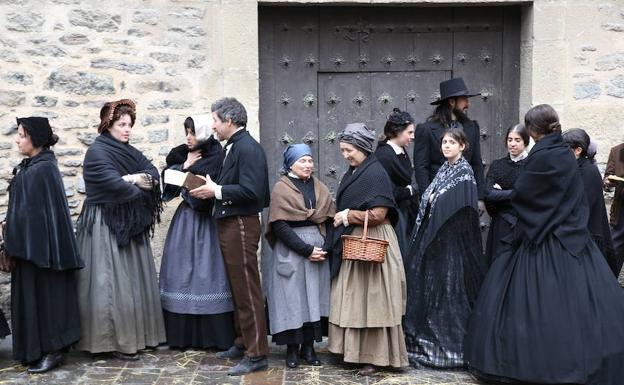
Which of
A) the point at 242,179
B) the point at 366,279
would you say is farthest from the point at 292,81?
the point at 366,279

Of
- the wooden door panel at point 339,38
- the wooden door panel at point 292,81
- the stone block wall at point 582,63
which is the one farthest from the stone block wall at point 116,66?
the stone block wall at point 582,63

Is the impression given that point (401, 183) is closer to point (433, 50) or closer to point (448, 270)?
point (448, 270)

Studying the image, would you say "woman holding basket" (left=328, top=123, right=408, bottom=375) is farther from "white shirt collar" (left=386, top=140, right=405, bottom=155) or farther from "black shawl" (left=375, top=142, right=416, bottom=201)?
"white shirt collar" (left=386, top=140, right=405, bottom=155)

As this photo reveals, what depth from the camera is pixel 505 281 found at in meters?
5.16

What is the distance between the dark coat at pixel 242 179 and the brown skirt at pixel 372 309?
2.19 ft

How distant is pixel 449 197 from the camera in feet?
17.7

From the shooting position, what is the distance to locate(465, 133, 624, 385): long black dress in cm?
485

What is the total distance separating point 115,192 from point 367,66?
2.49 meters

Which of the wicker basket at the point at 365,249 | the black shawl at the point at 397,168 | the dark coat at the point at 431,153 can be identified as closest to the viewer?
the wicker basket at the point at 365,249

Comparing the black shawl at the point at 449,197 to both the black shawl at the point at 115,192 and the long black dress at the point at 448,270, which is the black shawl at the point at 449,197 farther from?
the black shawl at the point at 115,192

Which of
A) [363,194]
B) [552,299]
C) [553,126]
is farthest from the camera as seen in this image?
[363,194]

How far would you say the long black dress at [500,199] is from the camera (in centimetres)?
585

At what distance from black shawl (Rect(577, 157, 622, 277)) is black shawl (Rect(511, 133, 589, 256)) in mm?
715

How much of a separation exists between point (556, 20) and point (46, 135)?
3.99 m
